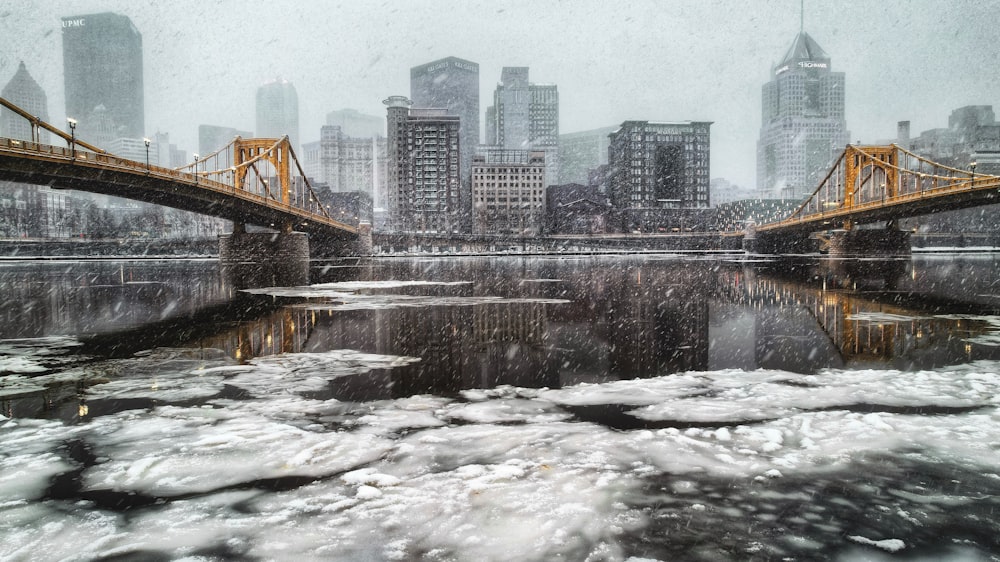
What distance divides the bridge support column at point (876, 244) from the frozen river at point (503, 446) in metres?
63.0

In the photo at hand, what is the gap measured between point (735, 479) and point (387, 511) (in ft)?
8.08

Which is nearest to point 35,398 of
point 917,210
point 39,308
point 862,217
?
point 39,308

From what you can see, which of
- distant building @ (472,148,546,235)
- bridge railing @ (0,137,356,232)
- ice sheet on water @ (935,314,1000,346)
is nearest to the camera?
ice sheet on water @ (935,314,1000,346)

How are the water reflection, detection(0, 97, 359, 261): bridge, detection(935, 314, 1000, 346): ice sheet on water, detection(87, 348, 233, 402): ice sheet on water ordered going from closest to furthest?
1. detection(87, 348, 233, 402): ice sheet on water
2. the water reflection
3. detection(935, 314, 1000, 346): ice sheet on water
4. detection(0, 97, 359, 261): bridge

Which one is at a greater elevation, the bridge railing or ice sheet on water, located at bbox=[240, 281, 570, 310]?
the bridge railing

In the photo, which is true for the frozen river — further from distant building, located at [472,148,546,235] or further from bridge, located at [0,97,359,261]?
distant building, located at [472,148,546,235]

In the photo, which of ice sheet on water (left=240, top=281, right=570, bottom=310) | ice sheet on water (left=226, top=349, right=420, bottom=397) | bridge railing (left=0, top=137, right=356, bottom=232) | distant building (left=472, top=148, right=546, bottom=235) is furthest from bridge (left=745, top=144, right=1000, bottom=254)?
distant building (left=472, top=148, right=546, bottom=235)

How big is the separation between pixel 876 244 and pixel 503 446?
7327cm

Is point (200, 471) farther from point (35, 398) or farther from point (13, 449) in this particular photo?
point (35, 398)

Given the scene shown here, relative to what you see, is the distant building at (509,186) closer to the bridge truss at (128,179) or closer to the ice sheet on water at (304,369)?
the bridge truss at (128,179)

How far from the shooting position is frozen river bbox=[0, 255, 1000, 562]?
370cm

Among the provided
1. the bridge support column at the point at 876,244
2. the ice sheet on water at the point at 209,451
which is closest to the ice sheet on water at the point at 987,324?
the ice sheet on water at the point at 209,451

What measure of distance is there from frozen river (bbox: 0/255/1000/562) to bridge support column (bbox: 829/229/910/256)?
63042 mm

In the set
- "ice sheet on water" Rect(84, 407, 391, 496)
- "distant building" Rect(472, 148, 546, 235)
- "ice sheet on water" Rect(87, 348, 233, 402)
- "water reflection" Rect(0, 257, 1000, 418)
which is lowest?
"ice sheet on water" Rect(84, 407, 391, 496)
